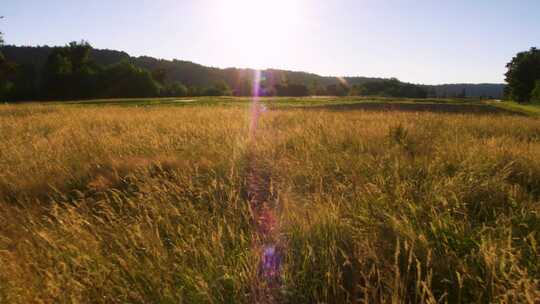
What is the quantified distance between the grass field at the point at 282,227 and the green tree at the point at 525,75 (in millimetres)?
59163

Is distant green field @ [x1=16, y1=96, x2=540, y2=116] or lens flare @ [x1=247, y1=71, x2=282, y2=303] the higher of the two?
distant green field @ [x1=16, y1=96, x2=540, y2=116]

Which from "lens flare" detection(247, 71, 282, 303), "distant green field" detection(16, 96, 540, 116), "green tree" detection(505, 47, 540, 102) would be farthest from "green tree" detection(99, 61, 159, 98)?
"green tree" detection(505, 47, 540, 102)

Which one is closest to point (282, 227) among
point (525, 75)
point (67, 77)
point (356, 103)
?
point (356, 103)

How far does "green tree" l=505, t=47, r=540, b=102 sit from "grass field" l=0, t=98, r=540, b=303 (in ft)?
194

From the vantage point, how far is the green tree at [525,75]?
50.0 metres

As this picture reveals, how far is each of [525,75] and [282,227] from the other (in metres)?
64.8

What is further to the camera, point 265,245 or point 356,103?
point 356,103

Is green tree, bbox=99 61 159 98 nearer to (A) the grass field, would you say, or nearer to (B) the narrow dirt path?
(A) the grass field

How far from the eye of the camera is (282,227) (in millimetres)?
2324

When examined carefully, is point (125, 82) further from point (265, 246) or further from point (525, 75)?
point (525, 75)

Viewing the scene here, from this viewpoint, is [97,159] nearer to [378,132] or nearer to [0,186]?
[0,186]

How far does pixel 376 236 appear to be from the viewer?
217 centimetres

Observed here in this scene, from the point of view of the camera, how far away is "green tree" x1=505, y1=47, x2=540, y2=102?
50000mm

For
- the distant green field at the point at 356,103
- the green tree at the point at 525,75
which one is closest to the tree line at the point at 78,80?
the distant green field at the point at 356,103
